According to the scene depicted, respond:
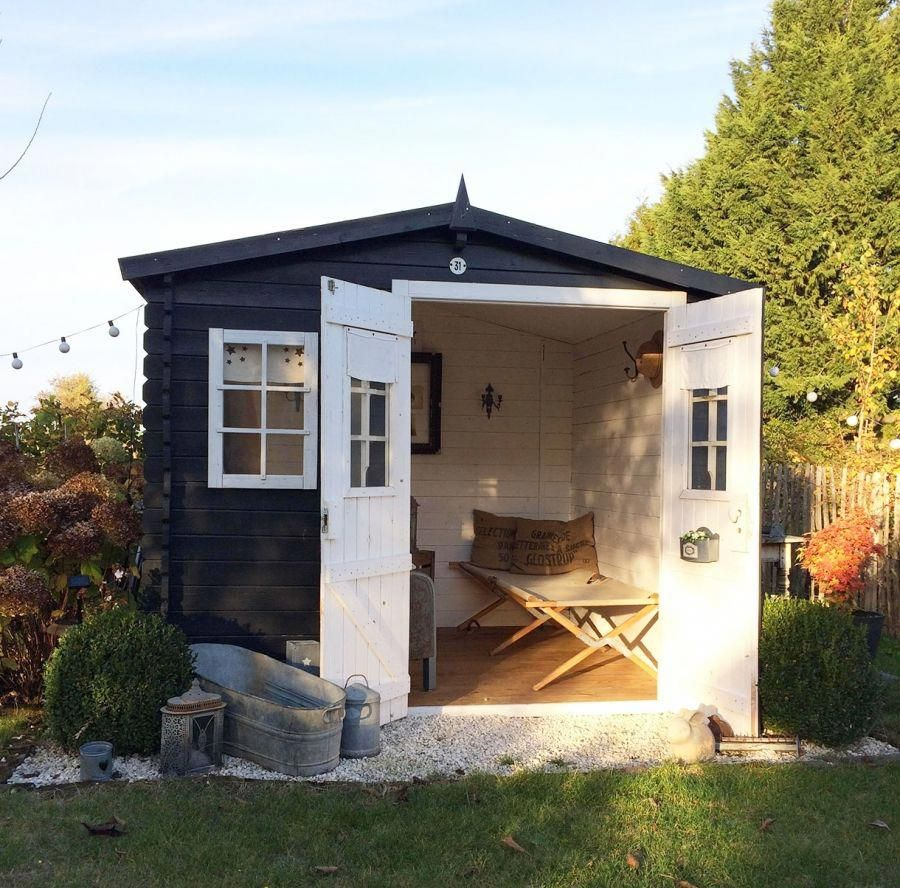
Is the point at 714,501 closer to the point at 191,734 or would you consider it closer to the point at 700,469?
the point at 700,469

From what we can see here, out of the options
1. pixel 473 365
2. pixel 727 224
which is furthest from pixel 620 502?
pixel 727 224

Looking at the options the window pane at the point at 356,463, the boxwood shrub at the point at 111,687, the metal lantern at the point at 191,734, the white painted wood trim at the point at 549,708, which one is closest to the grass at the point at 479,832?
the metal lantern at the point at 191,734

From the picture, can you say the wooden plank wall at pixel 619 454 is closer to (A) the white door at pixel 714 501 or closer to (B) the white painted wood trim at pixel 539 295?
(B) the white painted wood trim at pixel 539 295

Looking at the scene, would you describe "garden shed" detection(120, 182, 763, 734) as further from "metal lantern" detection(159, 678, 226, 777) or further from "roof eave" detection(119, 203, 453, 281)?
"metal lantern" detection(159, 678, 226, 777)

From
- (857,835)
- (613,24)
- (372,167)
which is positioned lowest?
(857,835)

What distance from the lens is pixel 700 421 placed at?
4992 millimetres

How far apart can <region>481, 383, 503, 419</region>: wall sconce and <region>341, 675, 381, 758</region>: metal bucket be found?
355 cm

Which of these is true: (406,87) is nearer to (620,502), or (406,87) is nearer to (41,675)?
(620,502)

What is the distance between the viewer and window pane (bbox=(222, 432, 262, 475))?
5004 millimetres

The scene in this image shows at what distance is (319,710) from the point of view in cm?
398

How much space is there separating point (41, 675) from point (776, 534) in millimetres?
4587

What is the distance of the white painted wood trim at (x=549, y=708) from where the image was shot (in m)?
5.05

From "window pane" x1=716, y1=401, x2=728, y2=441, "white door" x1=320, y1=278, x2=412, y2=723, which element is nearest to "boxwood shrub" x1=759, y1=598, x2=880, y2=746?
"window pane" x1=716, y1=401, x2=728, y2=441

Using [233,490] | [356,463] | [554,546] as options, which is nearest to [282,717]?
[356,463]
